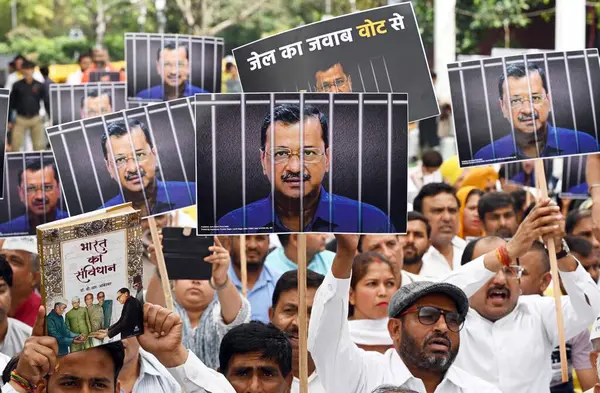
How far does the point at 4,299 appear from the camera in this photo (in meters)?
7.07

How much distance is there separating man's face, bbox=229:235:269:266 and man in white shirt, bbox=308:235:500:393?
2255mm

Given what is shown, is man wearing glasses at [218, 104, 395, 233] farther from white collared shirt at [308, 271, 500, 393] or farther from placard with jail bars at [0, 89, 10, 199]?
placard with jail bars at [0, 89, 10, 199]

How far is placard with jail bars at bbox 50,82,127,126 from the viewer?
11086 mm

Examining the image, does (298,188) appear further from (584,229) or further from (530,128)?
(584,229)

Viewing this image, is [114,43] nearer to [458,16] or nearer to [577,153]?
[458,16]

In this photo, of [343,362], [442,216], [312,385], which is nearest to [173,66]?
[442,216]

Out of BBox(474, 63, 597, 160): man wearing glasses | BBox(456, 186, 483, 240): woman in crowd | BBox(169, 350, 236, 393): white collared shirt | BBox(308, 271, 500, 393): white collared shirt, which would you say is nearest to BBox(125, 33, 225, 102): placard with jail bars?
BBox(456, 186, 483, 240): woman in crowd

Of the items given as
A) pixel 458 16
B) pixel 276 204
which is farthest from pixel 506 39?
pixel 276 204

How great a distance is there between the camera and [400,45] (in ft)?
23.5

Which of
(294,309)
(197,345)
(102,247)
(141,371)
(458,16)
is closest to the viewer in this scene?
(102,247)

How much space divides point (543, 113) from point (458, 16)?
26.7 meters

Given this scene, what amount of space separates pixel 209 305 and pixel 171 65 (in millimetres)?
3228

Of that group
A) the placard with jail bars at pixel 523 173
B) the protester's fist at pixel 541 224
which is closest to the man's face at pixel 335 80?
the protester's fist at pixel 541 224

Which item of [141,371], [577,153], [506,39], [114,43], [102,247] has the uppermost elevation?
[114,43]
